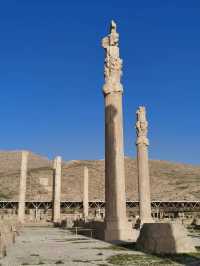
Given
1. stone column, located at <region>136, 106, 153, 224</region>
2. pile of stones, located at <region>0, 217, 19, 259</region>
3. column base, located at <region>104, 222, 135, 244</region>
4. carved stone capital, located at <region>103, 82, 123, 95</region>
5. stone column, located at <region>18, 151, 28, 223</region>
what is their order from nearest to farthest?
1. pile of stones, located at <region>0, 217, 19, 259</region>
2. column base, located at <region>104, 222, 135, 244</region>
3. carved stone capital, located at <region>103, 82, 123, 95</region>
4. stone column, located at <region>136, 106, 153, 224</region>
5. stone column, located at <region>18, 151, 28, 223</region>

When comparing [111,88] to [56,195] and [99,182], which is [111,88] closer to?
[56,195]

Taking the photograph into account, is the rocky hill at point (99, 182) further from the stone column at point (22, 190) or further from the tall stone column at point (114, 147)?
the tall stone column at point (114, 147)

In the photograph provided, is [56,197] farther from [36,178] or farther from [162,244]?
[36,178]

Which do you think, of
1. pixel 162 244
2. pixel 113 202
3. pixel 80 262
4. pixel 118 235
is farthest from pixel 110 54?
pixel 80 262

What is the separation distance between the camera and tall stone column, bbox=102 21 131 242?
17.4 m

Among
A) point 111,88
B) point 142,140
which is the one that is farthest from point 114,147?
point 142,140

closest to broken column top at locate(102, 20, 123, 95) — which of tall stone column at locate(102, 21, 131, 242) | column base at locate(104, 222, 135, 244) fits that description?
tall stone column at locate(102, 21, 131, 242)

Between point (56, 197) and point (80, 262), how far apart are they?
37168mm

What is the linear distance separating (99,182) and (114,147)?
95.4 m

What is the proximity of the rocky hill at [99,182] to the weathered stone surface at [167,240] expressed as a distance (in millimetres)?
69328

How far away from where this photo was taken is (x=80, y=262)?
398 inches

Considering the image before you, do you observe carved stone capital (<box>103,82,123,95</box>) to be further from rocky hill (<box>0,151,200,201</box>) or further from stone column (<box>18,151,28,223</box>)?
rocky hill (<box>0,151,200,201</box>)

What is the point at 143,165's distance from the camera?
27.8 m

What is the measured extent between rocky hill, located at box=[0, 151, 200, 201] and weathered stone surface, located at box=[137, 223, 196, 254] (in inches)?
2729
